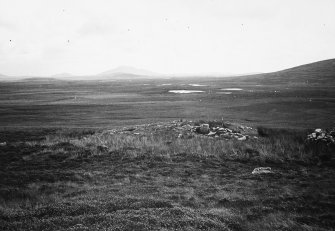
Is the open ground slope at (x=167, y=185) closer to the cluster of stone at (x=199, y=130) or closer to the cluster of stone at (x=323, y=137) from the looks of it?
the cluster of stone at (x=323, y=137)

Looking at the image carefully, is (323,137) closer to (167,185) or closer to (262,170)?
(262,170)

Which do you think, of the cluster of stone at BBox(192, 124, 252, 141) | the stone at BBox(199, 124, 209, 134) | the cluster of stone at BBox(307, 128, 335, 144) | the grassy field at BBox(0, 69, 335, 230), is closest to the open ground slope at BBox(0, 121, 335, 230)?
the grassy field at BBox(0, 69, 335, 230)

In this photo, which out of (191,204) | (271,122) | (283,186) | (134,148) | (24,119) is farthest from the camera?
(24,119)

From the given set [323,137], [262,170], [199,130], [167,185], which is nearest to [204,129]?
[199,130]

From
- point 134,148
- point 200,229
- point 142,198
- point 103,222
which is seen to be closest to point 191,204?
point 142,198

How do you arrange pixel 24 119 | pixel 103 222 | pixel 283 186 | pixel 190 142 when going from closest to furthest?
1. pixel 103 222
2. pixel 283 186
3. pixel 190 142
4. pixel 24 119

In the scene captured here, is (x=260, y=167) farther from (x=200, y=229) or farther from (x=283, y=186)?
(x=200, y=229)

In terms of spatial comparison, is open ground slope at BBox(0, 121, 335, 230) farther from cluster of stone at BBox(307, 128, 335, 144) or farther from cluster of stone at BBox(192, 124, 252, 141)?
cluster of stone at BBox(192, 124, 252, 141)

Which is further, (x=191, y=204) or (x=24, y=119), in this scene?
(x=24, y=119)
